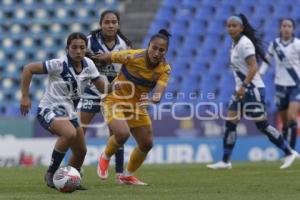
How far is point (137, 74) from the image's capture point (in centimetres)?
965

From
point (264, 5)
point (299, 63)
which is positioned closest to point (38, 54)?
point (264, 5)

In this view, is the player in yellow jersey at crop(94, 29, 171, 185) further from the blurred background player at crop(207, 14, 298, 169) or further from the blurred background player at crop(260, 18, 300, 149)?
the blurred background player at crop(260, 18, 300, 149)

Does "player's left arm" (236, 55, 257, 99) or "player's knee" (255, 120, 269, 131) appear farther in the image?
"player's knee" (255, 120, 269, 131)

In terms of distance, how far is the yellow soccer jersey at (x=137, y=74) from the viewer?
31.4 ft

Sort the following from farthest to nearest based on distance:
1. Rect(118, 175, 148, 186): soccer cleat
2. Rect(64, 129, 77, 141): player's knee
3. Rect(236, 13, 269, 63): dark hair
A: Rect(236, 13, 269, 63): dark hair < Rect(118, 175, 148, 186): soccer cleat < Rect(64, 129, 77, 141): player's knee

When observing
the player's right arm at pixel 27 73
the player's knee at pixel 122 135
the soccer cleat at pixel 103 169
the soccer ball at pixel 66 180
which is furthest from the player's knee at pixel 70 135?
the soccer cleat at pixel 103 169

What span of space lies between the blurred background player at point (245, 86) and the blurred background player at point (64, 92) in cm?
333

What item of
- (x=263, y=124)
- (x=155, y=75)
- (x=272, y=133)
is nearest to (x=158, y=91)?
(x=155, y=75)

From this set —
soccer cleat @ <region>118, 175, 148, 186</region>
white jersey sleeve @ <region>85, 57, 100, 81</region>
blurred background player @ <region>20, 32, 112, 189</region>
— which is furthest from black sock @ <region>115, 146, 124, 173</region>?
white jersey sleeve @ <region>85, 57, 100, 81</region>

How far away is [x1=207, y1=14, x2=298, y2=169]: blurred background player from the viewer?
12023 millimetres

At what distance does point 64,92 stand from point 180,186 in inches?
65.8

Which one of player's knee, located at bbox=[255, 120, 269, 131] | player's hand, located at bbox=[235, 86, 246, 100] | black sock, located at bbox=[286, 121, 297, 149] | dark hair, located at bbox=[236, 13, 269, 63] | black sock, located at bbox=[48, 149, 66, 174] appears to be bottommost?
black sock, located at bbox=[48, 149, 66, 174]

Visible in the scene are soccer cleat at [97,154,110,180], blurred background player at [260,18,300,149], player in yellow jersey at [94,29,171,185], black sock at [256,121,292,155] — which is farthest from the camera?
→ blurred background player at [260,18,300,149]

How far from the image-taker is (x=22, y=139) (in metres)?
17.2
